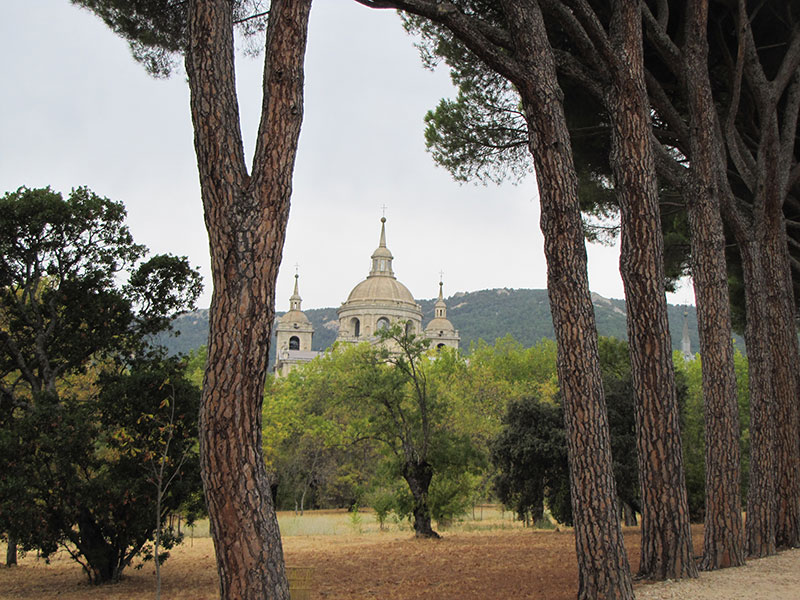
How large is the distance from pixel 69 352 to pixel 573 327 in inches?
312

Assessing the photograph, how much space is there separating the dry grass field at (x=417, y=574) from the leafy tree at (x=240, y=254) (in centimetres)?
412

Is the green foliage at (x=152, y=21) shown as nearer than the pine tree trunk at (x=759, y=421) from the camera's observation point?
Yes

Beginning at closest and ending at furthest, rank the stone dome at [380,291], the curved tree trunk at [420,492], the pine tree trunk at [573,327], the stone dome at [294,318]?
the pine tree trunk at [573,327] → the curved tree trunk at [420,492] → the stone dome at [380,291] → the stone dome at [294,318]

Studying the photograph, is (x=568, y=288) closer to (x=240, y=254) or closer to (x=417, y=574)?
(x=240, y=254)

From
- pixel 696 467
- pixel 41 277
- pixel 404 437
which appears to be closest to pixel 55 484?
pixel 41 277

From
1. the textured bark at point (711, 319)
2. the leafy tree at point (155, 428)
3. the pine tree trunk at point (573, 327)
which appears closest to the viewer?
the pine tree trunk at point (573, 327)

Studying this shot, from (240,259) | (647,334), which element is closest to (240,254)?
(240,259)

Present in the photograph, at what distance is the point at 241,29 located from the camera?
889 centimetres

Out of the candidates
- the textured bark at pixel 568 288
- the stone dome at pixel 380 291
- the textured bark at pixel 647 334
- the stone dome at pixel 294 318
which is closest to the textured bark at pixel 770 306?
the textured bark at pixel 647 334

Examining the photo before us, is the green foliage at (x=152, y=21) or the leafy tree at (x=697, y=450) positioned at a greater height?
the green foliage at (x=152, y=21)

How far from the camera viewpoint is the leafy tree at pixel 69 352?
988 centimetres

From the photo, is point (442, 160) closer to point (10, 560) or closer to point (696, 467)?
point (10, 560)

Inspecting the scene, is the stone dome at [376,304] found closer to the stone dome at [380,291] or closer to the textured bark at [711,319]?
the stone dome at [380,291]

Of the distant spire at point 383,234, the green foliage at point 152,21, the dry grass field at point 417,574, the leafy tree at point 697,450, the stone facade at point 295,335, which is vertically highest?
the distant spire at point 383,234
